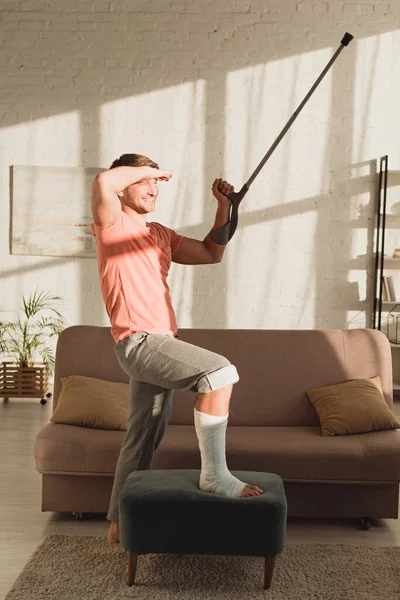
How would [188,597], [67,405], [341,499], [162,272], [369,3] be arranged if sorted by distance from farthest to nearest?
Answer: [369,3] < [67,405] < [341,499] < [162,272] < [188,597]

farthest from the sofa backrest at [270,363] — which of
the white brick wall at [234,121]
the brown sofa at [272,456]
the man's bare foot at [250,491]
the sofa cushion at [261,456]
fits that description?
the white brick wall at [234,121]

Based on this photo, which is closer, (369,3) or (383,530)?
A: (383,530)

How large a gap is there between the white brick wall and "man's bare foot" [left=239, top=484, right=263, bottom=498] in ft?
13.4

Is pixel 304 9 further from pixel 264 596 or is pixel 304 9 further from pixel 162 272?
pixel 264 596

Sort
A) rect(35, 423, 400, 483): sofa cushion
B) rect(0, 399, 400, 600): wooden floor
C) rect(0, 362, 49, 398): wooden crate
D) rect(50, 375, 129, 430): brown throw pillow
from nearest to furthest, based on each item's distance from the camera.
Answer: rect(0, 399, 400, 600): wooden floor
rect(35, 423, 400, 483): sofa cushion
rect(50, 375, 129, 430): brown throw pillow
rect(0, 362, 49, 398): wooden crate

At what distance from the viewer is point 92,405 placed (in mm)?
3314

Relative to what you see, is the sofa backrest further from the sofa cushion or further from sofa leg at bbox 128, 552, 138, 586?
sofa leg at bbox 128, 552, 138, 586

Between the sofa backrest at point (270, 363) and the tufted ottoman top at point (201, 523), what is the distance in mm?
1034

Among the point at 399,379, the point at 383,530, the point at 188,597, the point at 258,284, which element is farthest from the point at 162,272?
the point at 399,379

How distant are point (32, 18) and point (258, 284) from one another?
123 inches

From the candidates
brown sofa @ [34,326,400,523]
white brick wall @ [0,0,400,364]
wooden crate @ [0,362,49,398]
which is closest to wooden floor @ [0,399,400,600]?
brown sofa @ [34,326,400,523]

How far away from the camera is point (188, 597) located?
2473mm

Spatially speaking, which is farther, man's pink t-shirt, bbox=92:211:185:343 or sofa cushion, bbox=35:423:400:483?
sofa cushion, bbox=35:423:400:483

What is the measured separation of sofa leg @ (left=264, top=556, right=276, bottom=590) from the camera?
253 cm
